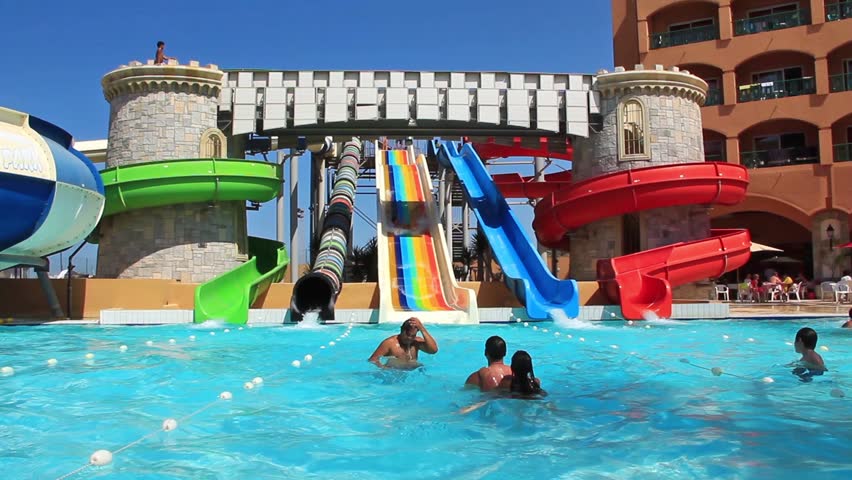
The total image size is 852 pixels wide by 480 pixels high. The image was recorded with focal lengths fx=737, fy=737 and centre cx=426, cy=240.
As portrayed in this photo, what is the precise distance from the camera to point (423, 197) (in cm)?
2052

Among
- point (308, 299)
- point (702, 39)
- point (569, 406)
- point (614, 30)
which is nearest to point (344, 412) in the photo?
point (569, 406)

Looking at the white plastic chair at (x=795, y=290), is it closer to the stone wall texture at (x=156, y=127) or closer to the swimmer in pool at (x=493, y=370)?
the stone wall texture at (x=156, y=127)

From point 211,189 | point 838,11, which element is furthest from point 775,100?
point 211,189

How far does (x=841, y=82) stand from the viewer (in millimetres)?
23953

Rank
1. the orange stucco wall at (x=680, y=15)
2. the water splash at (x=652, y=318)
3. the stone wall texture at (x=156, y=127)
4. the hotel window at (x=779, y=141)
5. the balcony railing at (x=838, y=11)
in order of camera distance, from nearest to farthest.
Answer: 1. the water splash at (x=652, y=318)
2. the stone wall texture at (x=156, y=127)
3. the balcony railing at (x=838, y=11)
4. the hotel window at (x=779, y=141)
5. the orange stucco wall at (x=680, y=15)

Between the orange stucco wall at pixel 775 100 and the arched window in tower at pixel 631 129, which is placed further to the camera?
the orange stucco wall at pixel 775 100

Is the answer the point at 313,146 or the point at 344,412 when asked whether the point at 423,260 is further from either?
the point at 344,412

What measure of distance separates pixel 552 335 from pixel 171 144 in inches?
404

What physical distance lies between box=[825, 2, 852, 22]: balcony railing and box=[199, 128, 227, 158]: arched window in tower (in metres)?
19.9

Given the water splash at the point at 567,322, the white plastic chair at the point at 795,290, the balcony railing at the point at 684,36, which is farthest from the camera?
the balcony railing at the point at 684,36

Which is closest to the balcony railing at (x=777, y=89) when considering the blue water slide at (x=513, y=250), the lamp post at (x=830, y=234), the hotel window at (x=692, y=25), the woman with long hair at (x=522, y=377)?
the hotel window at (x=692, y=25)

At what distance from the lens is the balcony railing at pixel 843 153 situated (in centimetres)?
2345

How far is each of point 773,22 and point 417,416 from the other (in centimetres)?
2436

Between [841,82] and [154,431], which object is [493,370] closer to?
[154,431]
